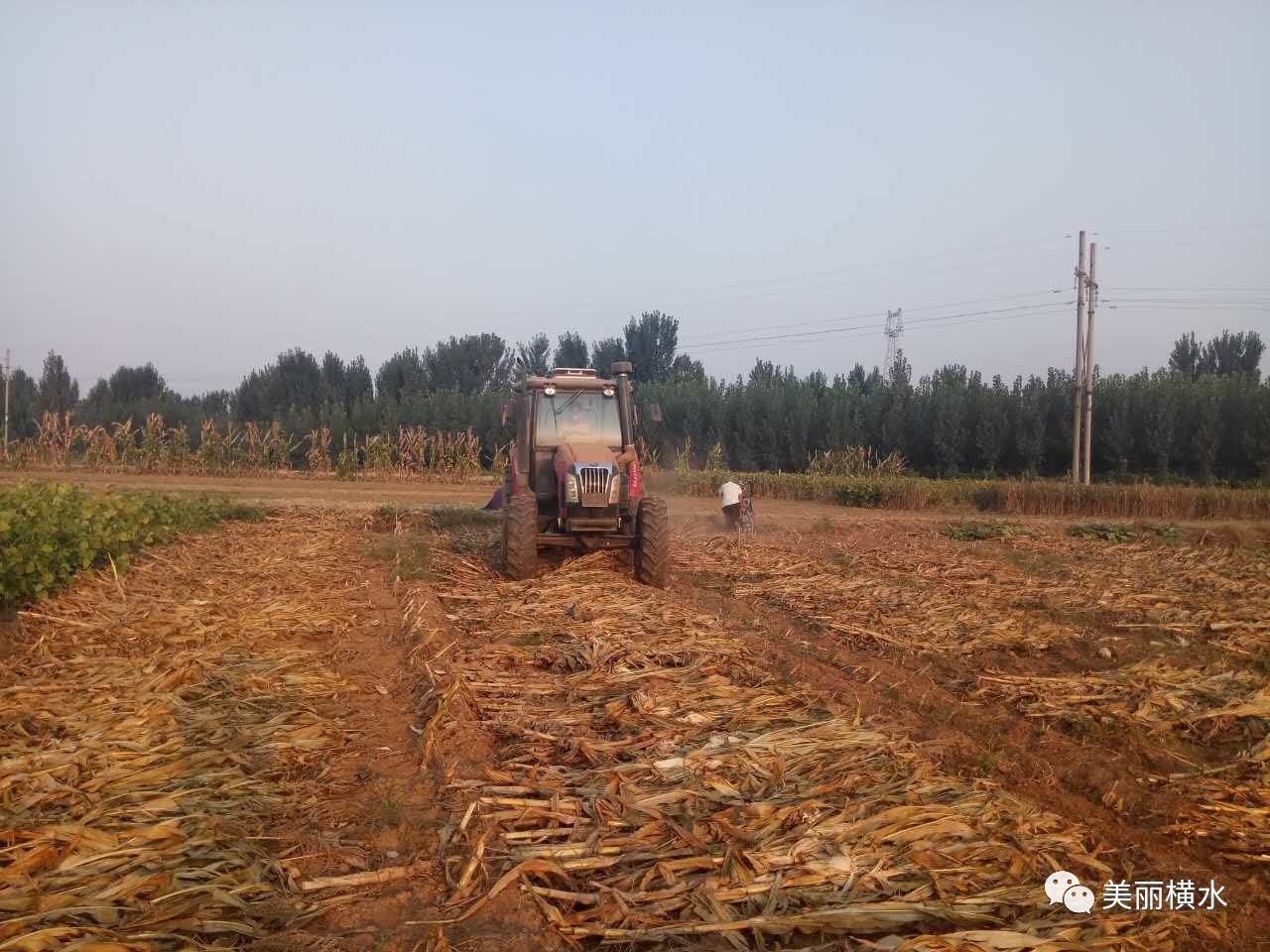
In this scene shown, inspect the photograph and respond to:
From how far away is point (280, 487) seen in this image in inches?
1026

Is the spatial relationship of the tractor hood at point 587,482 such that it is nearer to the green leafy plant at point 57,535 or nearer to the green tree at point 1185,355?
the green leafy plant at point 57,535

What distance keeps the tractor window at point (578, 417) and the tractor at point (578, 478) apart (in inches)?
0.5

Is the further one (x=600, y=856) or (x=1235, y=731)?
(x=1235, y=731)

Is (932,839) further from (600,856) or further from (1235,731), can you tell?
(1235,731)

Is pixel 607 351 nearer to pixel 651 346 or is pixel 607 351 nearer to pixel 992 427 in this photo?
pixel 651 346

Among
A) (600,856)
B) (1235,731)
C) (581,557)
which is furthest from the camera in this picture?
(581,557)

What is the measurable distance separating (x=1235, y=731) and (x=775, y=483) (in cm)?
2273

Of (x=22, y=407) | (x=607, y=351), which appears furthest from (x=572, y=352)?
(x=22, y=407)

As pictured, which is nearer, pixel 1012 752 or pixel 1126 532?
pixel 1012 752

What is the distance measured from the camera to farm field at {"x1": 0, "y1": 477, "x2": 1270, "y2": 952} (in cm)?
341

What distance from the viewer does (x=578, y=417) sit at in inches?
458

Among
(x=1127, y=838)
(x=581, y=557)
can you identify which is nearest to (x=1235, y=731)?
(x=1127, y=838)

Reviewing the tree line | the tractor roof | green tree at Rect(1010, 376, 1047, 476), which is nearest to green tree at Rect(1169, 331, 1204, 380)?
the tree line

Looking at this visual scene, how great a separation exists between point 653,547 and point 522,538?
1.45 meters
